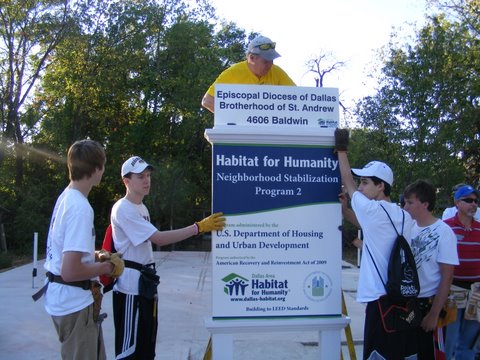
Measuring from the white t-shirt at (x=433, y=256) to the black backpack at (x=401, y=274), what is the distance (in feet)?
1.66

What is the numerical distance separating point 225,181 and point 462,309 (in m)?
2.55

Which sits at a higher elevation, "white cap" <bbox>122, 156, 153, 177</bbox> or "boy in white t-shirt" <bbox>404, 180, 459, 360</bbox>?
"white cap" <bbox>122, 156, 153, 177</bbox>

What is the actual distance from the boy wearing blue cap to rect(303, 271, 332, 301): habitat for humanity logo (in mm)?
1621

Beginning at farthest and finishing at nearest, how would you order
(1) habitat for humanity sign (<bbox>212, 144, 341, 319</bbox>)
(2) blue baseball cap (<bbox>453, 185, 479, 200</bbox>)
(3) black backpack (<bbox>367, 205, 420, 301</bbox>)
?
1. (2) blue baseball cap (<bbox>453, 185, 479, 200</bbox>)
2. (1) habitat for humanity sign (<bbox>212, 144, 341, 319</bbox>)
3. (3) black backpack (<bbox>367, 205, 420, 301</bbox>)

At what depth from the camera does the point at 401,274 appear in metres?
3.21

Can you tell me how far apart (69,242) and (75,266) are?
13cm

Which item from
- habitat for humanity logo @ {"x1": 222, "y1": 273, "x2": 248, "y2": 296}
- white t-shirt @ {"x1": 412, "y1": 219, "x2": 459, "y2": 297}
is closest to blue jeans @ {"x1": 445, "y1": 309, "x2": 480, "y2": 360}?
white t-shirt @ {"x1": 412, "y1": 219, "x2": 459, "y2": 297}

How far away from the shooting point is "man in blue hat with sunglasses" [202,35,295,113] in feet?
12.1

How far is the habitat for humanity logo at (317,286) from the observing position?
133 inches

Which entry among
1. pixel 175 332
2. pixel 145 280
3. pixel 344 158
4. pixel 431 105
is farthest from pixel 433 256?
pixel 431 105

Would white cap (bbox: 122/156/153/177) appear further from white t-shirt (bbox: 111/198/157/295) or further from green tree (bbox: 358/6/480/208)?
green tree (bbox: 358/6/480/208)

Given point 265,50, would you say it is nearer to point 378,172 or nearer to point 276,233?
point 378,172

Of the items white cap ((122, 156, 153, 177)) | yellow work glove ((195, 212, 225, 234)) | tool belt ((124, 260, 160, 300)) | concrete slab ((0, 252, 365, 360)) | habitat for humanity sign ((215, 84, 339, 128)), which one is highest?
habitat for humanity sign ((215, 84, 339, 128))

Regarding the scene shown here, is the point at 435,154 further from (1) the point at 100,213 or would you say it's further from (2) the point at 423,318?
(1) the point at 100,213
